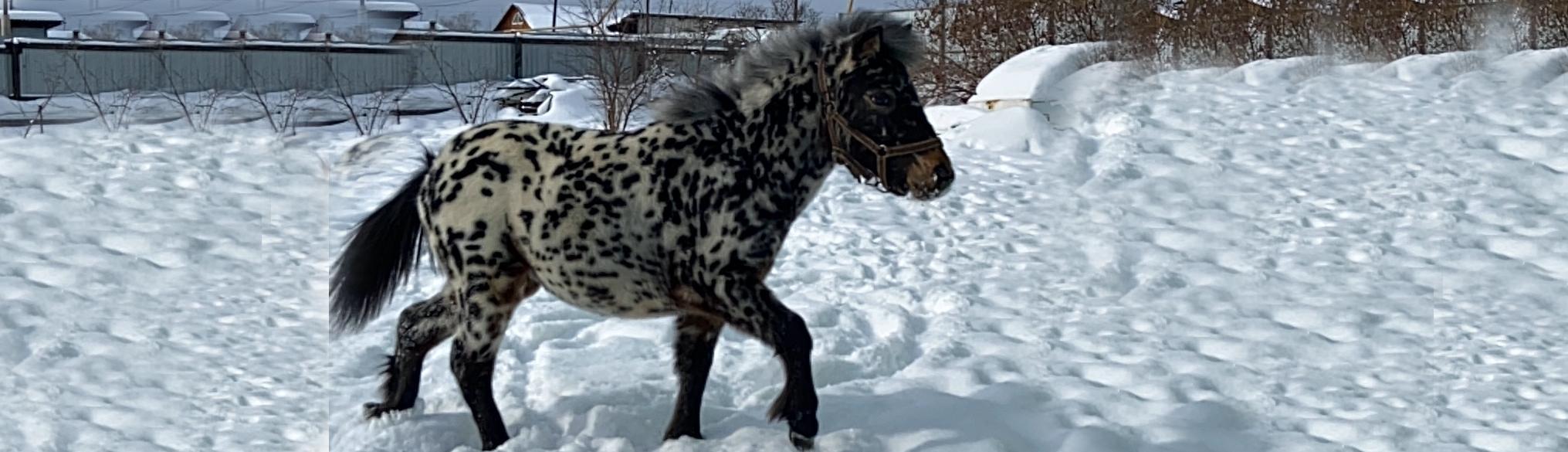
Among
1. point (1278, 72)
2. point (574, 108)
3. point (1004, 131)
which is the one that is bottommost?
point (574, 108)

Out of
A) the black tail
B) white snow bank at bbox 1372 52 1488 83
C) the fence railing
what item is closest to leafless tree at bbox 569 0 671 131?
the fence railing

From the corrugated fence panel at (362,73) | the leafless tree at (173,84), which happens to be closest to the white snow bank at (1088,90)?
the corrugated fence panel at (362,73)

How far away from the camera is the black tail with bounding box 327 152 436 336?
4895 millimetres

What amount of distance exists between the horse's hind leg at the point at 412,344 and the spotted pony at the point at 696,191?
10cm

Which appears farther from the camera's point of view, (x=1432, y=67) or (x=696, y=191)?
(x=1432, y=67)

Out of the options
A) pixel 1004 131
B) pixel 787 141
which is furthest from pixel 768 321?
pixel 1004 131

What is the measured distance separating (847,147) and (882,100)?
176mm

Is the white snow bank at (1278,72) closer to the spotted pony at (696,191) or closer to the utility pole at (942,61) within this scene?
the utility pole at (942,61)

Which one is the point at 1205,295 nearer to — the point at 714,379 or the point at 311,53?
the point at 714,379

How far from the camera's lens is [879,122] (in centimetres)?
420

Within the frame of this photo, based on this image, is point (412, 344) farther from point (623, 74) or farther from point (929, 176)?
point (623, 74)

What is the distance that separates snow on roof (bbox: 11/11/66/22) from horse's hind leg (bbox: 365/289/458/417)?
33.5 feet

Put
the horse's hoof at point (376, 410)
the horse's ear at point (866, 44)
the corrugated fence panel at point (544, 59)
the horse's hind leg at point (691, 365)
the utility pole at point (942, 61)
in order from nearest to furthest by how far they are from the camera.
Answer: the horse's ear at point (866, 44) → the horse's hind leg at point (691, 365) → the horse's hoof at point (376, 410) → the utility pole at point (942, 61) → the corrugated fence panel at point (544, 59)

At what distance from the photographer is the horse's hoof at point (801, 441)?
14.4ft
